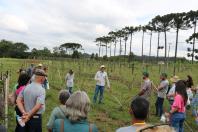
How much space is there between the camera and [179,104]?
7254mm

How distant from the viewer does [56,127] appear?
3.69 m

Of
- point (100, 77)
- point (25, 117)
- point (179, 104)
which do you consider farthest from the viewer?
point (100, 77)

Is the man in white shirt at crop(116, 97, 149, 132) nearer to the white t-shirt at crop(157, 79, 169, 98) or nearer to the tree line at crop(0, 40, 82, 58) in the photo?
the white t-shirt at crop(157, 79, 169, 98)

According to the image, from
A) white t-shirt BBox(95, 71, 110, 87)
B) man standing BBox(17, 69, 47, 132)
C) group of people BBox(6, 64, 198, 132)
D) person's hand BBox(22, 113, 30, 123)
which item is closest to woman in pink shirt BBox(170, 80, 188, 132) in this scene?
group of people BBox(6, 64, 198, 132)

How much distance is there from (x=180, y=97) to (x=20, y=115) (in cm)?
300

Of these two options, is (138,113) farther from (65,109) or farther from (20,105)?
(20,105)

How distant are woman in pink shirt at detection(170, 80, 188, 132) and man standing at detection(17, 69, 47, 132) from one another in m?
2.76

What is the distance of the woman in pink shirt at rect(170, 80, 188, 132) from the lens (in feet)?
23.4

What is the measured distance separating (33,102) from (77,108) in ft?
7.06

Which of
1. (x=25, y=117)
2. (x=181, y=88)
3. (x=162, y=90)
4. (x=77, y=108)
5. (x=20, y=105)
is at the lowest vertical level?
(x=162, y=90)

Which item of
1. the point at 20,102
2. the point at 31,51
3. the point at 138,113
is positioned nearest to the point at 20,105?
the point at 20,102

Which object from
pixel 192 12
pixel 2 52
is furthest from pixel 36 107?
pixel 2 52

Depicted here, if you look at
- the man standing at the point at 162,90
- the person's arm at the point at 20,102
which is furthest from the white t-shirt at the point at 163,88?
the person's arm at the point at 20,102

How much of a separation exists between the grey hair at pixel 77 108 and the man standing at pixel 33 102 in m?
2.01
